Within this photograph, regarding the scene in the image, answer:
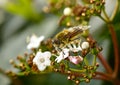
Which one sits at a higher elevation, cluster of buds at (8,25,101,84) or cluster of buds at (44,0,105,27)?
cluster of buds at (44,0,105,27)

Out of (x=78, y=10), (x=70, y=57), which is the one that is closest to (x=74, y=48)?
(x=70, y=57)

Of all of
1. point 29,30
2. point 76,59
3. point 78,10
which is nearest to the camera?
point 76,59

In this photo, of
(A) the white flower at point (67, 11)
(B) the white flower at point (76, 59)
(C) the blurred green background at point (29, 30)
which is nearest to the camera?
(B) the white flower at point (76, 59)

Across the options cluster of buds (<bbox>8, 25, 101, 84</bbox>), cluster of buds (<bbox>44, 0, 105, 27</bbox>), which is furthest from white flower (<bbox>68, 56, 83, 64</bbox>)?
cluster of buds (<bbox>44, 0, 105, 27</bbox>)

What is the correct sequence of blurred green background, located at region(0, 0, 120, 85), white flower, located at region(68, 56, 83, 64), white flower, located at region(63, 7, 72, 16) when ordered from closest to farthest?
white flower, located at region(68, 56, 83, 64) < white flower, located at region(63, 7, 72, 16) < blurred green background, located at region(0, 0, 120, 85)

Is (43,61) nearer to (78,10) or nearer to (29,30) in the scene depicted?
(78,10)

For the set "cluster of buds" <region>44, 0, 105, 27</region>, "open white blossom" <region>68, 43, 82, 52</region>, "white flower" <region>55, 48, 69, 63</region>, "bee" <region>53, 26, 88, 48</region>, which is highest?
"cluster of buds" <region>44, 0, 105, 27</region>

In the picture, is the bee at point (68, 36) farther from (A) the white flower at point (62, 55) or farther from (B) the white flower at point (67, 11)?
(B) the white flower at point (67, 11)

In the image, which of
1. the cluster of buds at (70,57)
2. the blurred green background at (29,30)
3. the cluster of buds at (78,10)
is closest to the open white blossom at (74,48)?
the cluster of buds at (70,57)

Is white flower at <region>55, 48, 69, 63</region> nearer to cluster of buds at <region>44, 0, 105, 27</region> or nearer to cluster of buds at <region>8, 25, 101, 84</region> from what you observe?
cluster of buds at <region>8, 25, 101, 84</region>
